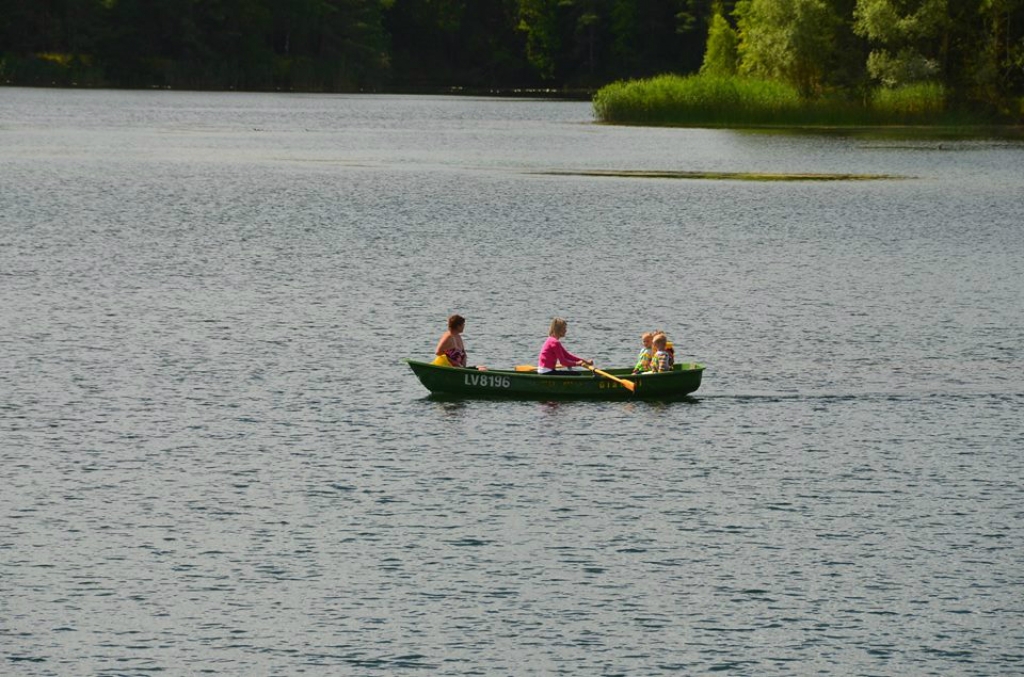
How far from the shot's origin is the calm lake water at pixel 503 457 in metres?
16.8

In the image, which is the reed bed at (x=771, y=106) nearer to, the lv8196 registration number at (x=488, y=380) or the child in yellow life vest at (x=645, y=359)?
the child in yellow life vest at (x=645, y=359)

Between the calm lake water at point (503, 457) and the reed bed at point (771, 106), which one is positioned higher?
the reed bed at point (771, 106)

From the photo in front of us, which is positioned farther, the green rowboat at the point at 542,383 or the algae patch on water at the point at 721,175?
the algae patch on water at the point at 721,175

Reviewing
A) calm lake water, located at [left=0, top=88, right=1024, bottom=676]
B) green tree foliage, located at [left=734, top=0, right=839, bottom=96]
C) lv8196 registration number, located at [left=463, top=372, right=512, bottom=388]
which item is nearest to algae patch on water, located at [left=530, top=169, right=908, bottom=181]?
calm lake water, located at [left=0, top=88, right=1024, bottom=676]

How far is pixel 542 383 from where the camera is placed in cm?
2788

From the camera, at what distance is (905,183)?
7588cm

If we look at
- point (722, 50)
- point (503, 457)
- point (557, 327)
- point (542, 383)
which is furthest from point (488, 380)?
point (722, 50)

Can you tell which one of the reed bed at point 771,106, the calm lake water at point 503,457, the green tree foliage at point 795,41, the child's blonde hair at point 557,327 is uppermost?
the green tree foliage at point 795,41

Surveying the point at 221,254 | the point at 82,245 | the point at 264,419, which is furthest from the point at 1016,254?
the point at 264,419

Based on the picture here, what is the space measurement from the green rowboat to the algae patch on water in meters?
52.0

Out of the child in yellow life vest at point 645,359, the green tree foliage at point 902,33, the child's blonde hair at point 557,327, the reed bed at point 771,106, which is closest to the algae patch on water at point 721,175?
the reed bed at point 771,106

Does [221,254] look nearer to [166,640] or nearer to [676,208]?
[676,208]

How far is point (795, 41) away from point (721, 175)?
1403 inches

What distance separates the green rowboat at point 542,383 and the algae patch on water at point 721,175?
52.0 metres
